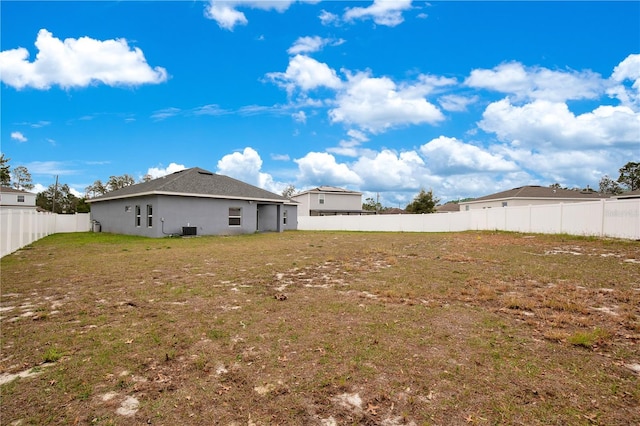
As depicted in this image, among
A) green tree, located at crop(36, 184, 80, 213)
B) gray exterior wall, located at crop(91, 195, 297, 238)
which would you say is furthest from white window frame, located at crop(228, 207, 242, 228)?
green tree, located at crop(36, 184, 80, 213)

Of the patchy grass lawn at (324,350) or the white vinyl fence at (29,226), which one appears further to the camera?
the white vinyl fence at (29,226)

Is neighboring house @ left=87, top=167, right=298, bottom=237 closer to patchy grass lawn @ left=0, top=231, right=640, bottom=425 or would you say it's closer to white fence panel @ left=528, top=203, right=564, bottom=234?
patchy grass lawn @ left=0, top=231, right=640, bottom=425

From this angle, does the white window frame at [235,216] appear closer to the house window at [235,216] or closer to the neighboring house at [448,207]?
the house window at [235,216]

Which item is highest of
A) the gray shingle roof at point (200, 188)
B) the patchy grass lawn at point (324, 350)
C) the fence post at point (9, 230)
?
the gray shingle roof at point (200, 188)

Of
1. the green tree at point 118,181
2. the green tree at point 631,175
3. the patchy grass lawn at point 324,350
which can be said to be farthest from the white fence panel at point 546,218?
the green tree at point 118,181

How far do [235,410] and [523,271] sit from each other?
7.65m

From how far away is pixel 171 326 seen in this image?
14.7ft

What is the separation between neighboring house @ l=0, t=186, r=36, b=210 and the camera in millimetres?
46375

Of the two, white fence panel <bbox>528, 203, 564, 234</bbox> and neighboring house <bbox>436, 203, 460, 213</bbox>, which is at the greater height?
neighboring house <bbox>436, 203, 460, 213</bbox>

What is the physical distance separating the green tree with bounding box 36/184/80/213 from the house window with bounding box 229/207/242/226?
2159 inches

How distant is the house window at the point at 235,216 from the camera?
22.9 meters

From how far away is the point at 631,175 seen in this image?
48.2 m

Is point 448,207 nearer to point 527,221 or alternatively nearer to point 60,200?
point 527,221

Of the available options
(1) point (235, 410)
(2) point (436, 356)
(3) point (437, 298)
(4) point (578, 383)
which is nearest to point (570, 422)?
(4) point (578, 383)
